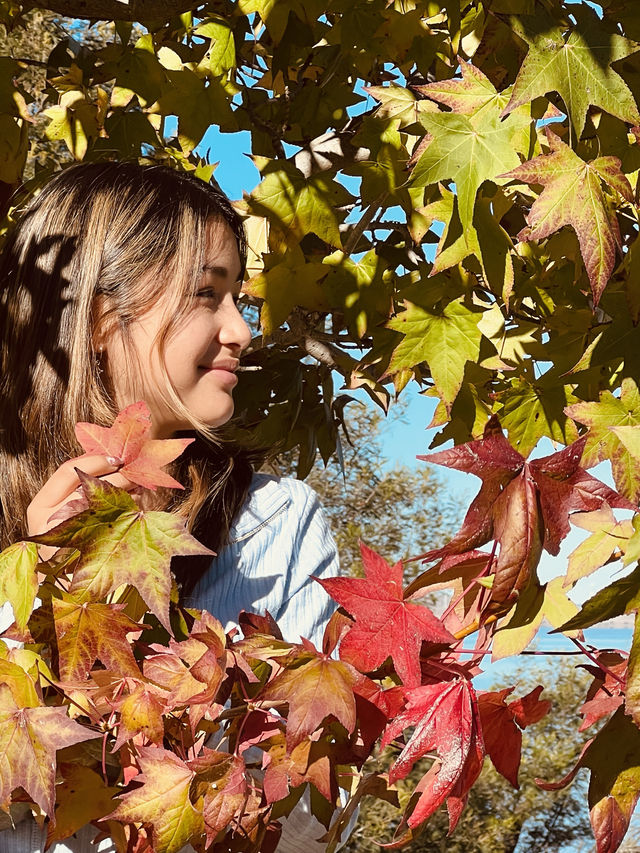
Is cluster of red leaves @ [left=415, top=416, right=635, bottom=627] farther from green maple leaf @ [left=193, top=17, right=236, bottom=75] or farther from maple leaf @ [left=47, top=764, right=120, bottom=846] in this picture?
green maple leaf @ [left=193, top=17, right=236, bottom=75]

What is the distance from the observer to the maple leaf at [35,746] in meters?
0.71

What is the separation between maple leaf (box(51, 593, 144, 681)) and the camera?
75 cm

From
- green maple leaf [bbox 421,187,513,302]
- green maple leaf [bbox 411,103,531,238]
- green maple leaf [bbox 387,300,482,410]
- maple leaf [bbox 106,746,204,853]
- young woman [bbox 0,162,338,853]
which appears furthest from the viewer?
young woman [bbox 0,162,338,853]

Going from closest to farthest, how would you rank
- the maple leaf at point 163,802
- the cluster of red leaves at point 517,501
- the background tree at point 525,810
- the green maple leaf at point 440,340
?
the cluster of red leaves at point 517,501, the maple leaf at point 163,802, the green maple leaf at point 440,340, the background tree at point 525,810

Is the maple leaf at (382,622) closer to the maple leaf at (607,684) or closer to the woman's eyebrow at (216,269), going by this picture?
the maple leaf at (607,684)

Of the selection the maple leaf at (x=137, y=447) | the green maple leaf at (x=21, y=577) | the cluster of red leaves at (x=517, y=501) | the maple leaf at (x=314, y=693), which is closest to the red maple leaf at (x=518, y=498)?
the cluster of red leaves at (x=517, y=501)

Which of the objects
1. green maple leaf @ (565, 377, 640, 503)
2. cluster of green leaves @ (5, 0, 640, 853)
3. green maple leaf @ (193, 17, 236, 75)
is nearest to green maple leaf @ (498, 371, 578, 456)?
cluster of green leaves @ (5, 0, 640, 853)

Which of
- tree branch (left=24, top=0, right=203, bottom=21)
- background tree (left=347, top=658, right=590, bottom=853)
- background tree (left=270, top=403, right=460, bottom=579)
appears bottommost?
background tree (left=347, top=658, right=590, bottom=853)

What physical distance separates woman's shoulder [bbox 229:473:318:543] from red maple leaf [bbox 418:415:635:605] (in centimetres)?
90

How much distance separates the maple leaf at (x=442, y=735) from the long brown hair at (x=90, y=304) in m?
0.82

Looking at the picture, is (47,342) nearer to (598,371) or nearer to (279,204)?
(279,204)

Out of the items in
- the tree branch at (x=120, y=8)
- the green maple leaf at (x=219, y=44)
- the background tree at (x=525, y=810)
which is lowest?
the background tree at (x=525, y=810)

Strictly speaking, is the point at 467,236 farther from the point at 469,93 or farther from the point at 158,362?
the point at 158,362

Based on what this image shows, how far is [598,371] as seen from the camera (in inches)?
45.5
